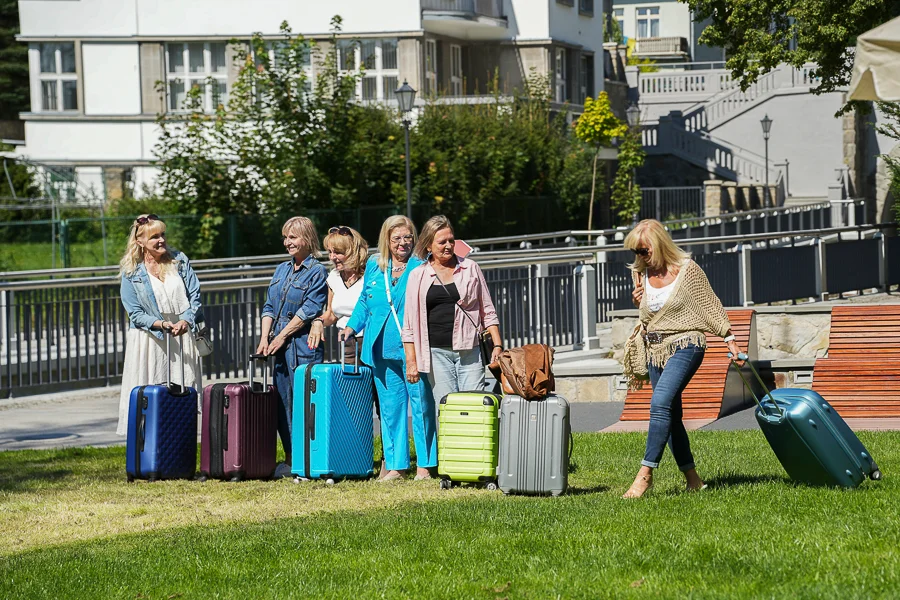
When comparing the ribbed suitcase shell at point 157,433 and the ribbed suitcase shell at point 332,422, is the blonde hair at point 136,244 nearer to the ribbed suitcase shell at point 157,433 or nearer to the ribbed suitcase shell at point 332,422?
the ribbed suitcase shell at point 157,433

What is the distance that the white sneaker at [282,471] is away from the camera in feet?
32.8

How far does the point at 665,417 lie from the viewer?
802 centimetres

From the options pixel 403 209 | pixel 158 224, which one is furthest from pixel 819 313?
pixel 403 209

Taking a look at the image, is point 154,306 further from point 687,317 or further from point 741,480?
point 741,480

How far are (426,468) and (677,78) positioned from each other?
52.0 meters

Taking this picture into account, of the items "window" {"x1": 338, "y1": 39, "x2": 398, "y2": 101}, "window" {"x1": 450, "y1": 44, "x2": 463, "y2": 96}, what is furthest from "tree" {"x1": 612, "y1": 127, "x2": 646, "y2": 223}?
"window" {"x1": 338, "y1": 39, "x2": 398, "y2": 101}

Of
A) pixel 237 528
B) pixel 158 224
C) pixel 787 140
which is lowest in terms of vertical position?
pixel 237 528

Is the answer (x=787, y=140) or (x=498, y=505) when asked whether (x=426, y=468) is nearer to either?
(x=498, y=505)

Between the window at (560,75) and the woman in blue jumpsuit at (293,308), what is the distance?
37631mm

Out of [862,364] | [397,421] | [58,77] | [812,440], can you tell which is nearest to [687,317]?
[812,440]

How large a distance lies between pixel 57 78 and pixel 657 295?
39.2 meters

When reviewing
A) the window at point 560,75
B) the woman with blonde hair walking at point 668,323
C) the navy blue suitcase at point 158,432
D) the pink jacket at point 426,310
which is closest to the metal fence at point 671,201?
the window at point 560,75

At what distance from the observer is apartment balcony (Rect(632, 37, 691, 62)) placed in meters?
74.4

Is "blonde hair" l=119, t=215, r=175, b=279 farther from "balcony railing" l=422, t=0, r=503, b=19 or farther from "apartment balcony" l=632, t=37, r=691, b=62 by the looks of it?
"apartment balcony" l=632, t=37, r=691, b=62
